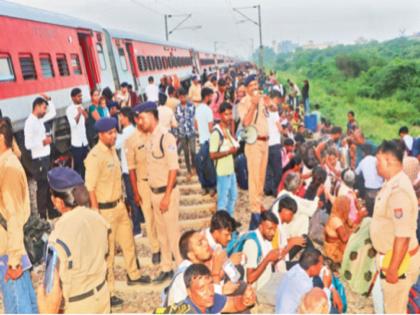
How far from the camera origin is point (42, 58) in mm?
8906

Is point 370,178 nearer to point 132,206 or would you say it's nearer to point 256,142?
point 256,142

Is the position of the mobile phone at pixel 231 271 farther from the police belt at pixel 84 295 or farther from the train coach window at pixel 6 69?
the train coach window at pixel 6 69

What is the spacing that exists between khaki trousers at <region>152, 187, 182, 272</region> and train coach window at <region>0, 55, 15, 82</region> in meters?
3.77

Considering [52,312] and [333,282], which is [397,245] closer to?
[333,282]

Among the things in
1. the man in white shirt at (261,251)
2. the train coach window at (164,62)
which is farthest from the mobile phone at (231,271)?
the train coach window at (164,62)

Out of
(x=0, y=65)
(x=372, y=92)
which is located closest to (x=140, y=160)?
(x=0, y=65)

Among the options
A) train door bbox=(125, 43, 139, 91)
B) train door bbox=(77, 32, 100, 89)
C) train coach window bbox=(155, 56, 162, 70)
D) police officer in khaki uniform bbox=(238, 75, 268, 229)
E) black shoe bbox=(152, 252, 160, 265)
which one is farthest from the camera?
train coach window bbox=(155, 56, 162, 70)

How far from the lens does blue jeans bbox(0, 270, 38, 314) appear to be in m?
3.71

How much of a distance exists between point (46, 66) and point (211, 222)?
253 inches

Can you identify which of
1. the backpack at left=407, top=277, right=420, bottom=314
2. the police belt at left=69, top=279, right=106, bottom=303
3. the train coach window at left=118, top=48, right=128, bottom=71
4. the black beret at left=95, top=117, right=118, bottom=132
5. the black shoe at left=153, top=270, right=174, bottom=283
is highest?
the train coach window at left=118, top=48, right=128, bottom=71

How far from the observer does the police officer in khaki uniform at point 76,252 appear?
2760 millimetres

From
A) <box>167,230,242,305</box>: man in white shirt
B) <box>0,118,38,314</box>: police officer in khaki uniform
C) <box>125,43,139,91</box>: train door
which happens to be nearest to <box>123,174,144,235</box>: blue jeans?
<box>0,118,38,314</box>: police officer in khaki uniform

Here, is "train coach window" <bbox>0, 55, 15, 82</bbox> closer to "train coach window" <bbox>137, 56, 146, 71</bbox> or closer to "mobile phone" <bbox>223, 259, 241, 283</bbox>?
"mobile phone" <bbox>223, 259, 241, 283</bbox>

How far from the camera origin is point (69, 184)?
297 centimetres
